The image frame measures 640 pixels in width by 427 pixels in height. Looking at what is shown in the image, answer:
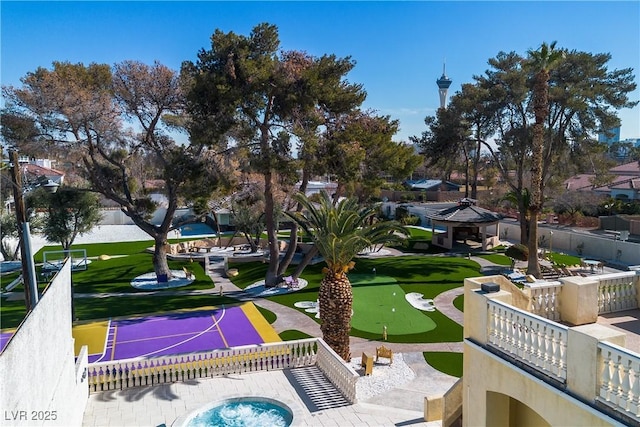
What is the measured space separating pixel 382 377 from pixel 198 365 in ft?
19.7

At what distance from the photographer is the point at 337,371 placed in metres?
14.2

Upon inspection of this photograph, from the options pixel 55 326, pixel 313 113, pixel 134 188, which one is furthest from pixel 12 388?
pixel 134 188

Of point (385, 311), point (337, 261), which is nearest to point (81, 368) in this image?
point (337, 261)

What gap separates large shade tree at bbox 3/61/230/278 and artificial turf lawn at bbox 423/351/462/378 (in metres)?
15.6

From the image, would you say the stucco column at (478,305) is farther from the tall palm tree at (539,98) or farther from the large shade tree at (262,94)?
the tall palm tree at (539,98)

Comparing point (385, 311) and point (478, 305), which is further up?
point (478, 305)

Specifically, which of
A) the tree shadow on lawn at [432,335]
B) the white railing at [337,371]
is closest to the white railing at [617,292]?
the white railing at [337,371]

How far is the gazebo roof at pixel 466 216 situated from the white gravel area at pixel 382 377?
67.6ft

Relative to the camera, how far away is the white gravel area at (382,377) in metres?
14.6

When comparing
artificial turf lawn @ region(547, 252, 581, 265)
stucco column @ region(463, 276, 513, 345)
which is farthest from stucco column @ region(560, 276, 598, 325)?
artificial turf lawn @ region(547, 252, 581, 265)

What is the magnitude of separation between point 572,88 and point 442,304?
19.3m

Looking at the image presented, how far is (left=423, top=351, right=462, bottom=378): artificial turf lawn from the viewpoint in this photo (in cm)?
1593

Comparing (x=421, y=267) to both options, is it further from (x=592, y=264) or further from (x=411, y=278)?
(x=592, y=264)

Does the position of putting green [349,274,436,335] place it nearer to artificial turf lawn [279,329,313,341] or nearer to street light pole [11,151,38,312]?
artificial turf lawn [279,329,313,341]
